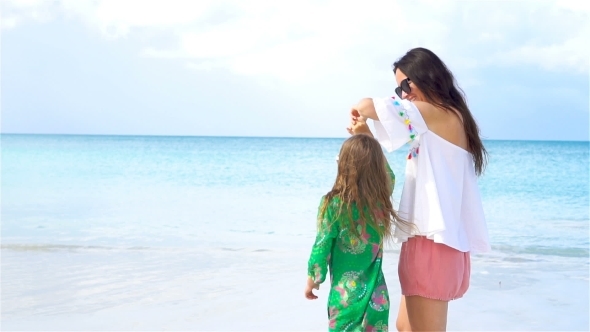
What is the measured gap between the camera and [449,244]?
241cm

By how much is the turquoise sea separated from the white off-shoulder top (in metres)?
1.74

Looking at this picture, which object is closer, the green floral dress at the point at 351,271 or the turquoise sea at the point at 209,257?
the green floral dress at the point at 351,271

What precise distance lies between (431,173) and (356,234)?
1.11 feet

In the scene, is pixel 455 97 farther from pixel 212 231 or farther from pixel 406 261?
pixel 212 231

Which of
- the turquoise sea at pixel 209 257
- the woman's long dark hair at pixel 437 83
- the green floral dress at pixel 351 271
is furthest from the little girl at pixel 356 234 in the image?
the turquoise sea at pixel 209 257

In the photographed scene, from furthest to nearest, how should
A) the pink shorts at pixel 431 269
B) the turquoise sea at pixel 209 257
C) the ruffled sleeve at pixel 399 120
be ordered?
1. the turquoise sea at pixel 209 257
2. the pink shorts at pixel 431 269
3. the ruffled sleeve at pixel 399 120

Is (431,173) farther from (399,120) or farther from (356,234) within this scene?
(356,234)

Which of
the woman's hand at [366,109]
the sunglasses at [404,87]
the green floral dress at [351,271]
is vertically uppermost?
the sunglasses at [404,87]

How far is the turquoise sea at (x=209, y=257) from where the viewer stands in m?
4.27

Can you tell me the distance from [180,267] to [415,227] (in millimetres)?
3488

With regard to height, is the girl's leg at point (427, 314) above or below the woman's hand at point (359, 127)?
below

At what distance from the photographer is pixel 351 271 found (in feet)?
8.22

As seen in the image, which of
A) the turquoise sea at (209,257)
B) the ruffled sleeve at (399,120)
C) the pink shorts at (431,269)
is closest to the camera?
the ruffled sleeve at (399,120)

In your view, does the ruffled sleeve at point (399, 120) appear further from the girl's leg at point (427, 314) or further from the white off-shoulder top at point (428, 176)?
the girl's leg at point (427, 314)
